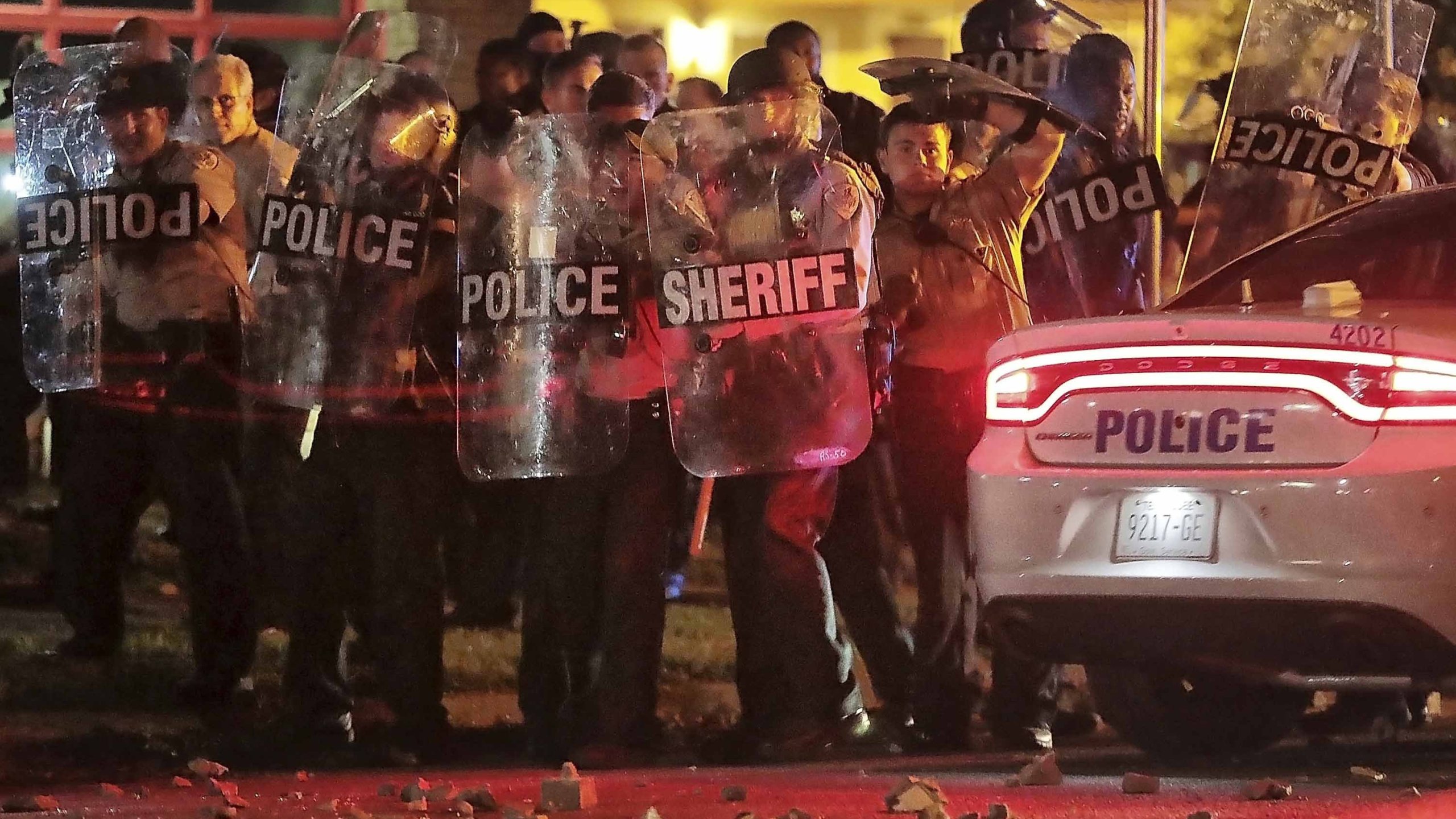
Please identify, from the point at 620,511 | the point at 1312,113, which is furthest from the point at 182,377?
the point at 1312,113

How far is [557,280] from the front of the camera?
6.80 m

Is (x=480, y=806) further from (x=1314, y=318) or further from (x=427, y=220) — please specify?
(x=1314, y=318)

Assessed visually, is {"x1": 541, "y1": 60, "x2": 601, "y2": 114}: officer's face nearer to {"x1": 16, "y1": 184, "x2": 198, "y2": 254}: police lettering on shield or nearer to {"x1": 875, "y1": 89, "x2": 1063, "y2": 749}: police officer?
{"x1": 875, "y1": 89, "x2": 1063, "y2": 749}: police officer

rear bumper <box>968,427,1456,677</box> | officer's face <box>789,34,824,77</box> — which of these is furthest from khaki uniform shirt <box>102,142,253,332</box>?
rear bumper <box>968,427,1456,677</box>

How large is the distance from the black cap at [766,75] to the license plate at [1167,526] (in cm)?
196

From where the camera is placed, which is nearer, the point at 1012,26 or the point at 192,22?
the point at 1012,26

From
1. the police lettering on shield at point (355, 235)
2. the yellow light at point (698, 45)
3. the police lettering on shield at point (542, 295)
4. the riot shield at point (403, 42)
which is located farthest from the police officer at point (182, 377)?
the yellow light at point (698, 45)

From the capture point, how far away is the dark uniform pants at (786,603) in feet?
Result: 22.3

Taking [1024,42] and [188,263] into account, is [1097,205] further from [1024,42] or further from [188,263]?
[188,263]

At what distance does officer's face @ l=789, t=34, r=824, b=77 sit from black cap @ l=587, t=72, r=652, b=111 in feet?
2.70

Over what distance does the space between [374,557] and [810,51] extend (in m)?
2.37

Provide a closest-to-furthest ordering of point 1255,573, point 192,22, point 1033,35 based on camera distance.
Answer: point 1255,573 < point 1033,35 < point 192,22

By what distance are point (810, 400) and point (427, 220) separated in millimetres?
1363

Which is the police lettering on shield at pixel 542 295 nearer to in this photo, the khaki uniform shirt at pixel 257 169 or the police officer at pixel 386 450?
the police officer at pixel 386 450
